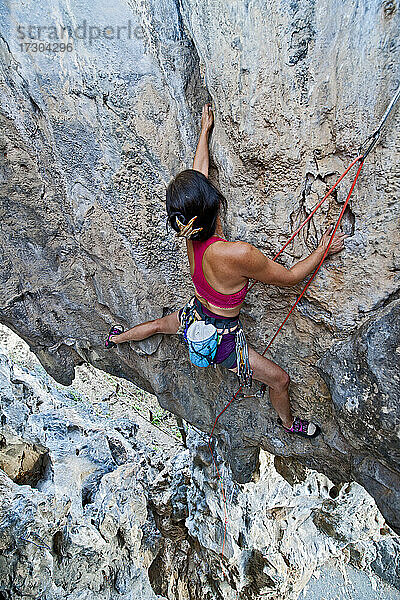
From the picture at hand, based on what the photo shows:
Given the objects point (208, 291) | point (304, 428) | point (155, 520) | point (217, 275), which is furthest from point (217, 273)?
point (155, 520)

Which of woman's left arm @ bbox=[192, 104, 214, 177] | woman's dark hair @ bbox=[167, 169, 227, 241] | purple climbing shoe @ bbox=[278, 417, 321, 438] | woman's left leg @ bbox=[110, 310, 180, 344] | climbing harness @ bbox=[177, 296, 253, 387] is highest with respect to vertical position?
woman's left arm @ bbox=[192, 104, 214, 177]

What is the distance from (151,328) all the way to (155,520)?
1.84 meters

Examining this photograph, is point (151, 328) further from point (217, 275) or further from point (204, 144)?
point (204, 144)

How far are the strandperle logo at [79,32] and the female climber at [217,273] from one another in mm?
353

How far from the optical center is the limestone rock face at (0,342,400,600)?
2596 millimetres

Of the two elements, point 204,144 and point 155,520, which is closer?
point 204,144

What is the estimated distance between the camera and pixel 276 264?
54.0 inches

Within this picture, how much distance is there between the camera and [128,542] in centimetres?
286

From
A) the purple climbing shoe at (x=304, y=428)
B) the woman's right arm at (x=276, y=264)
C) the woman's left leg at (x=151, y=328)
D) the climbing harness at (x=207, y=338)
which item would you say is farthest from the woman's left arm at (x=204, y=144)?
the purple climbing shoe at (x=304, y=428)

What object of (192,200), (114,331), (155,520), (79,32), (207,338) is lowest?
(155,520)

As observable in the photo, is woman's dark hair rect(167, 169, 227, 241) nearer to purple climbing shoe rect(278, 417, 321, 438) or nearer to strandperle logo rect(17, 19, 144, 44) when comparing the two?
strandperle logo rect(17, 19, 144, 44)

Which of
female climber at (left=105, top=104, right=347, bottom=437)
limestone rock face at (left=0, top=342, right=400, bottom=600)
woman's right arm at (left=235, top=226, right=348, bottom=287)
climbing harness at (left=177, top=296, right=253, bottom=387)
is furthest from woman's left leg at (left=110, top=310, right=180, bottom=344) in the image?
limestone rock face at (left=0, top=342, right=400, bottom=600)

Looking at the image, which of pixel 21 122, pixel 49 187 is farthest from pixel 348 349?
pixel 21 122

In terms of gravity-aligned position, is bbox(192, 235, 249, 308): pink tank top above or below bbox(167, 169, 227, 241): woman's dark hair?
below
